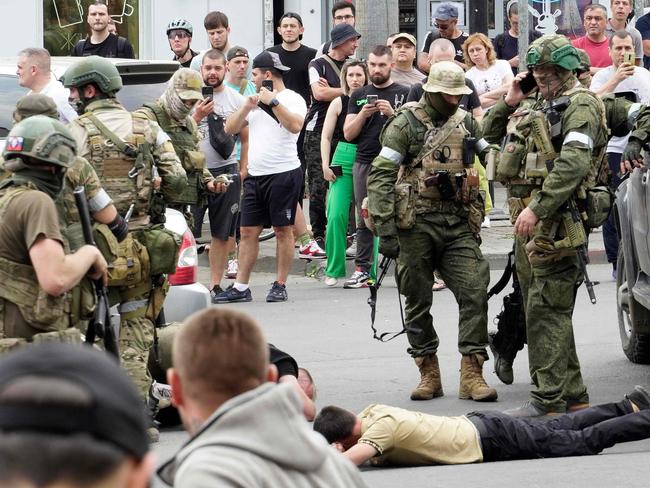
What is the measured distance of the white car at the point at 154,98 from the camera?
8492mm

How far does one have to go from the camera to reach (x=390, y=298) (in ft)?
39.3

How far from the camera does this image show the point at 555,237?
295 inches

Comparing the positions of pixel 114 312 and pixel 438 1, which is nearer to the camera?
pixel 114 312

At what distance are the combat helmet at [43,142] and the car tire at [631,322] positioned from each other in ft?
12.7

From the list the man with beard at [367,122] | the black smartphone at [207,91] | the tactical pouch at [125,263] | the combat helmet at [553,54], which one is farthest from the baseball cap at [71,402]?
the man with beard at [367,122]

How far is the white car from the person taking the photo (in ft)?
27.9

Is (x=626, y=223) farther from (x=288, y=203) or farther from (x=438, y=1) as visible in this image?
(x=438, y=1)

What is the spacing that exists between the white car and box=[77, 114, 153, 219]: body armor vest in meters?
0.77

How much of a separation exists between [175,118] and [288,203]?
3.71m

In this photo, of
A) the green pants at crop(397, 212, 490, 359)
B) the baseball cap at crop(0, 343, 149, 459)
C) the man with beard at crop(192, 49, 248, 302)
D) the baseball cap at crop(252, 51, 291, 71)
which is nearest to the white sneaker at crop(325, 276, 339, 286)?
the man with beard at crop(192, 49, 248, 302)

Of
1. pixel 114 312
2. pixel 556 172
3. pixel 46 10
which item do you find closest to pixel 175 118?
pixel 114 312

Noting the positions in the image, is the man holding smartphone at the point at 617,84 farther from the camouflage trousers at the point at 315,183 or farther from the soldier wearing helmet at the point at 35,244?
the soldier wearing helmet at the point at 35,244

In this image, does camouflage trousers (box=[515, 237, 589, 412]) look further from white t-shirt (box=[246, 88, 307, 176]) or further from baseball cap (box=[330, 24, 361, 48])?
baseball cap (box=[330, 24, 361, 48])

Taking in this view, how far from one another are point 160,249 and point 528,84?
2134 millimetres
